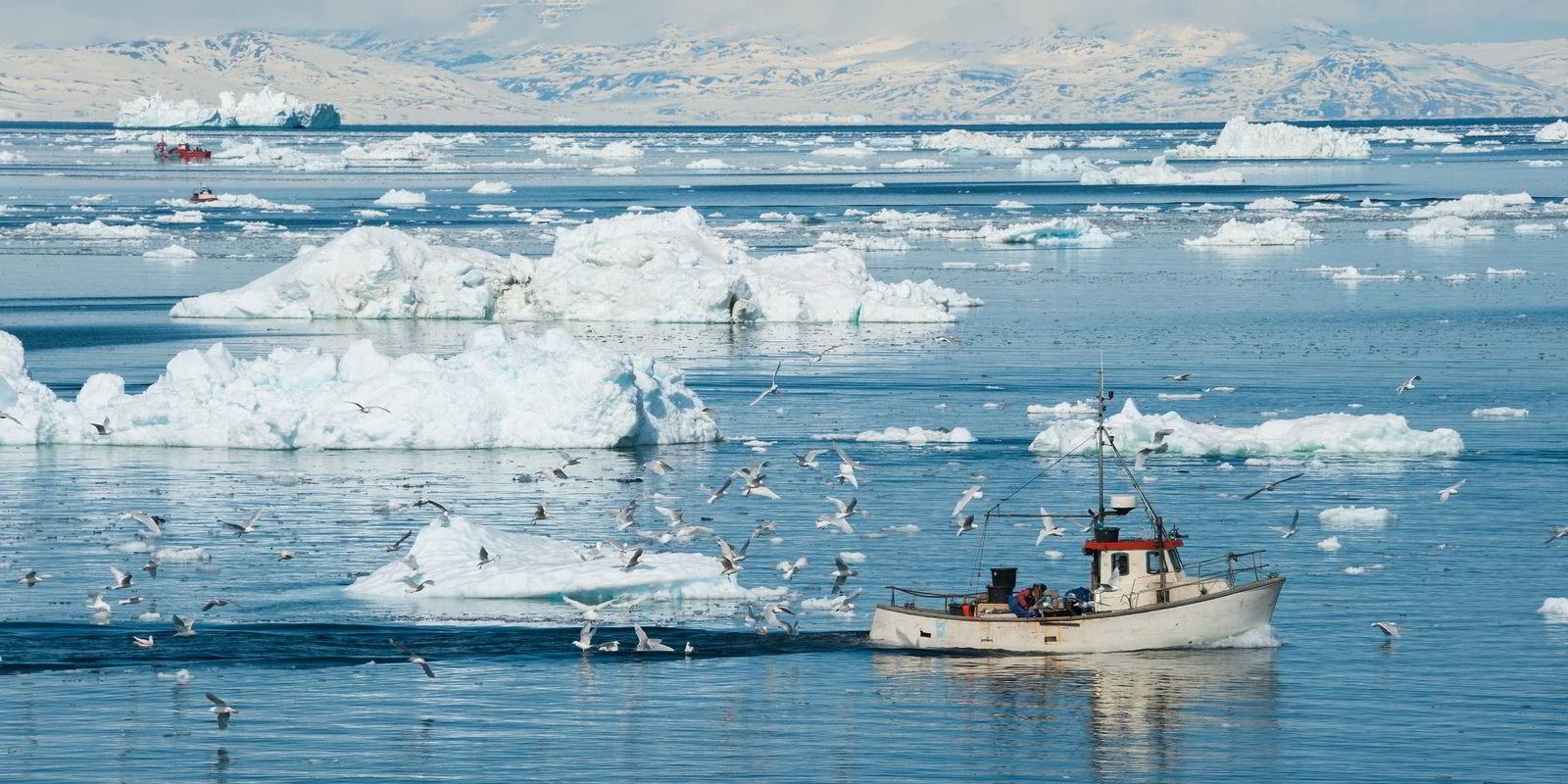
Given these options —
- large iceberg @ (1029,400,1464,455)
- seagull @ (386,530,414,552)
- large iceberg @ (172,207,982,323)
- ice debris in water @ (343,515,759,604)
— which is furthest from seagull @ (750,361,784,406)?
ice debris in water @ (343,515,759,604)

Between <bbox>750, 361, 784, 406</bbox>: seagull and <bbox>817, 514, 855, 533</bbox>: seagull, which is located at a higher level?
<bbox>750, 361, 784, 406</bbox>: seagull

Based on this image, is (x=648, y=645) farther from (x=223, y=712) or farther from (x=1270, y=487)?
(x=1270, y=487)

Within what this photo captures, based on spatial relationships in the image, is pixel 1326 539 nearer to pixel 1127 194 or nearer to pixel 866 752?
pixel 866 752

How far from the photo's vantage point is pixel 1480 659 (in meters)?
27.9

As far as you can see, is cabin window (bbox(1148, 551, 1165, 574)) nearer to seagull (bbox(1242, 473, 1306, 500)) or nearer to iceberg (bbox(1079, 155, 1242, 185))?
seagull (bbox(1242, 473, 1306, 500))

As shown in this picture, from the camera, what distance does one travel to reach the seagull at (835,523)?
115 ft

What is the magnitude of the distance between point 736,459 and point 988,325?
85.2 ft

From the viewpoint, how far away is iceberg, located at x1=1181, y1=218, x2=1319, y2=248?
4048 inches

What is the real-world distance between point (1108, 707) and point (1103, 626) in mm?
2251

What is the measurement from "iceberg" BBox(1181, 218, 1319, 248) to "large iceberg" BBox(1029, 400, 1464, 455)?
5970 cm

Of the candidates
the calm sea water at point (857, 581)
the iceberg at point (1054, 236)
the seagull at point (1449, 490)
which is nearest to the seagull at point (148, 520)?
the calm sea water at point (857, 581)

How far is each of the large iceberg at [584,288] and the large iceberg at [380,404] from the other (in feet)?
74.1

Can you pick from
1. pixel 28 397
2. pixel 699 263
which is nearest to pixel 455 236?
pixel 699 263

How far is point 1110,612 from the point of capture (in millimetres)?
27953
